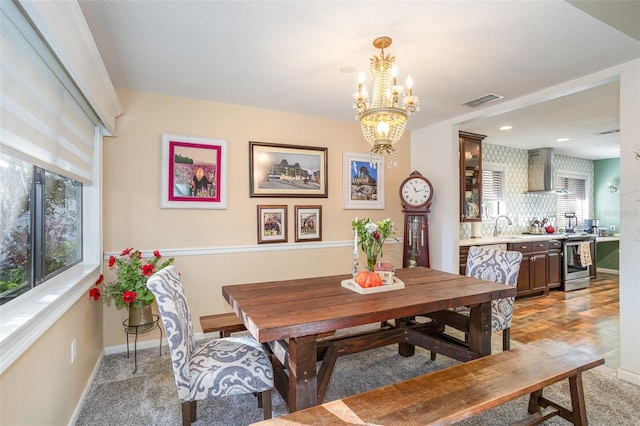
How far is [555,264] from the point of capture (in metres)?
5.26

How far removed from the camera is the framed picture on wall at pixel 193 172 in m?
3.25

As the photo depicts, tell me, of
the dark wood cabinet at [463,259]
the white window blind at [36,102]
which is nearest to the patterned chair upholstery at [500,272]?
the dark wood cabinet at [463,259]

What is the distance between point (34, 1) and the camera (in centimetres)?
127

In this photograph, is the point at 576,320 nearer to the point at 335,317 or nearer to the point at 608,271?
the point at 335,317

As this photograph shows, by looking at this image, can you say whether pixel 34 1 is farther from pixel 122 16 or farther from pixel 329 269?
pixel 329 269

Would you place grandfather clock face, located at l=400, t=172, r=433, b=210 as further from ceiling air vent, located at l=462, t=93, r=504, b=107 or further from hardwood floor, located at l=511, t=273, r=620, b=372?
hardwood floor, located at l=511, t=273, r=620, b=372

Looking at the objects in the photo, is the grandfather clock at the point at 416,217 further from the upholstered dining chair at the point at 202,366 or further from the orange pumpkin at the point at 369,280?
the upholstered dining chair at the point at 202,366

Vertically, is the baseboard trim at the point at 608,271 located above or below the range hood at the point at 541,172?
below

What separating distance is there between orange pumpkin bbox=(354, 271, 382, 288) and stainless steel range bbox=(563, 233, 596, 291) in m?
4.80

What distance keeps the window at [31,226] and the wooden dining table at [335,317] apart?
108cm

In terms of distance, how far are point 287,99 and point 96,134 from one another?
178cm

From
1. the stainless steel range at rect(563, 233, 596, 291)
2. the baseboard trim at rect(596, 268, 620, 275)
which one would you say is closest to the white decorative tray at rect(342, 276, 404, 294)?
the stainless steel range at rect(563, 233, 596, 291)

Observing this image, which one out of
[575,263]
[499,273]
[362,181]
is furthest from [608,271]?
[362,181]

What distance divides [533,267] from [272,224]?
159 inches
